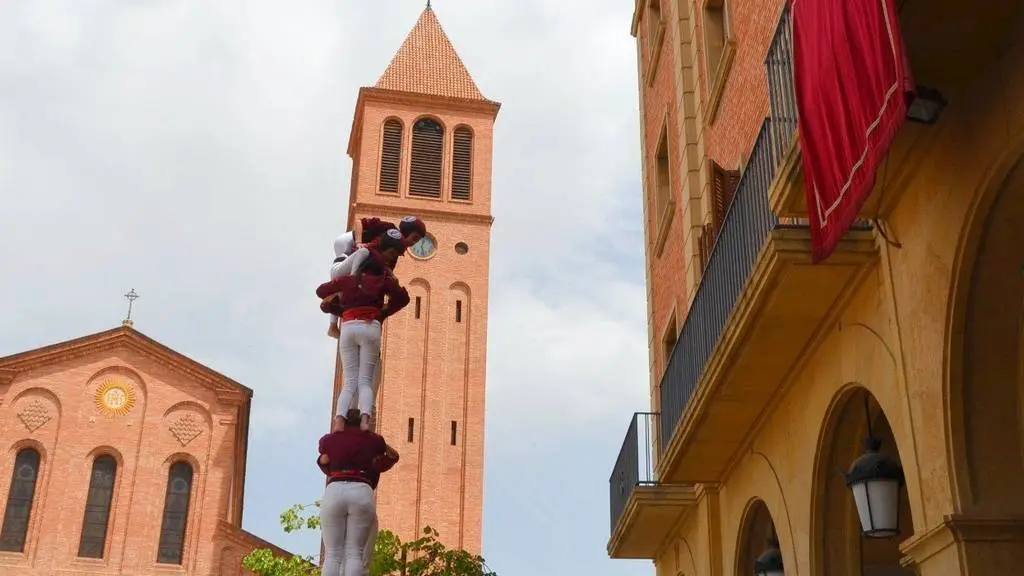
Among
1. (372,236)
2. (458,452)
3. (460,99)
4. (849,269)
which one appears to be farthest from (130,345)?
(849,269)

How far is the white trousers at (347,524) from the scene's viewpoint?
366 inches

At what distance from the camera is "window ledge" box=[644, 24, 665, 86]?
17.6m

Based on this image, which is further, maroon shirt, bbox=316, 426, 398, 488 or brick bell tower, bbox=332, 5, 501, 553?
brick bell tower, bbox=332, 5, 501, 553

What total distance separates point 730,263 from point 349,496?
11.7 ft

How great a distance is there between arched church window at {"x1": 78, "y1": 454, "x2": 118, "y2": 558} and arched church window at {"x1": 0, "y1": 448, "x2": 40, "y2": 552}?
5.17 ft

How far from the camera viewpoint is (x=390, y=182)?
159ft

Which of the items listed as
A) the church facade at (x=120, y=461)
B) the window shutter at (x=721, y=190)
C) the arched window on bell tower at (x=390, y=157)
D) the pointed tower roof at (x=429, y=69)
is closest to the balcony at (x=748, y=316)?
the window shutter at (x=721, y=190)

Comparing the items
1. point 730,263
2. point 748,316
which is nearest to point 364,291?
point 730,263

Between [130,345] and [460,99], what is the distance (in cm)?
1786

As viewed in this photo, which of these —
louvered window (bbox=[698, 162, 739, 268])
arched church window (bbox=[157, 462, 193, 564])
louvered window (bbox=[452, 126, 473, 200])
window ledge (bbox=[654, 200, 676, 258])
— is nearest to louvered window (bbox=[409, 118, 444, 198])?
louvered window (bbox=[452, 126, 473, 200])

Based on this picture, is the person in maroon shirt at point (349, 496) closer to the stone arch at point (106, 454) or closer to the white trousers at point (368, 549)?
the white trousers at point (368, 549)

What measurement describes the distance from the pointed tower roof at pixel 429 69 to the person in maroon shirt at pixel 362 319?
40516 millimetres

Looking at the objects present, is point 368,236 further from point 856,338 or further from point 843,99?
point 843,99

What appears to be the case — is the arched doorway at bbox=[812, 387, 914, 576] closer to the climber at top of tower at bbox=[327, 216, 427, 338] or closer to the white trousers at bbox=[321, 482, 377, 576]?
the white trousers at bbox=[321, 482, 377, 576]
